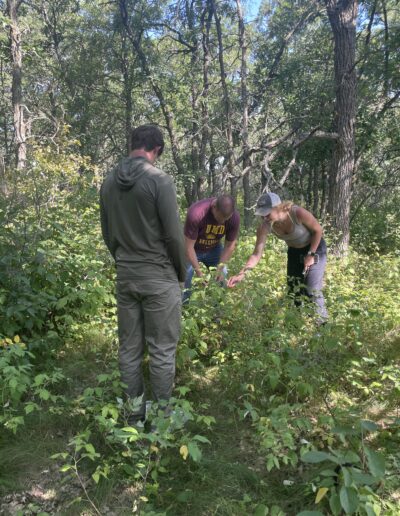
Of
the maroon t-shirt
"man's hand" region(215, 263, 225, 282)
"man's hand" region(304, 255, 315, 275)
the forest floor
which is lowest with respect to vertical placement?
the forest floor

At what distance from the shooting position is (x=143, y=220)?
8.01 feet

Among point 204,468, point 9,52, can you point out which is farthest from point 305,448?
point 9,52

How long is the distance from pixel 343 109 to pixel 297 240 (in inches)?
193

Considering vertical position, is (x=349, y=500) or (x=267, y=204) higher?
(x=267, y=204)

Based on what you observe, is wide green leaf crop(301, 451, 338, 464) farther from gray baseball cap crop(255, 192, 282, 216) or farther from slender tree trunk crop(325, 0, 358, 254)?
slender tree trunk crop(325, 0, 358, 254)

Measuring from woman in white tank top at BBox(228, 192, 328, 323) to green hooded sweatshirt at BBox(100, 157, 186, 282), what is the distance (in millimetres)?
1259

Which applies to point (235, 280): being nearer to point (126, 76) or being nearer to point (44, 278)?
point (44, 278)

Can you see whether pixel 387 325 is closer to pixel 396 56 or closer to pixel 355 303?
pixel 355 303

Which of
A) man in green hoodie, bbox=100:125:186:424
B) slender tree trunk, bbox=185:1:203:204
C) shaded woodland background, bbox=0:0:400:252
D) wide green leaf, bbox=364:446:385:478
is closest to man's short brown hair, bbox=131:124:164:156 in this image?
man in green hoodie, bbox=100:125:186:424

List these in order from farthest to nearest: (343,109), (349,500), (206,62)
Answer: (206,62)
(343,109)
(349,500)

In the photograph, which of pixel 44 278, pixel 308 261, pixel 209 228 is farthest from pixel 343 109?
pixel 44 278

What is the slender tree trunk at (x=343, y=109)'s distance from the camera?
7.13 m

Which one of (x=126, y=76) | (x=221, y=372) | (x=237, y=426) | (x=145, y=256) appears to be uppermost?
(x=126, y=76)

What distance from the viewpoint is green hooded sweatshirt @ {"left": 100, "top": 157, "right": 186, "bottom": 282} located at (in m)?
2.40
